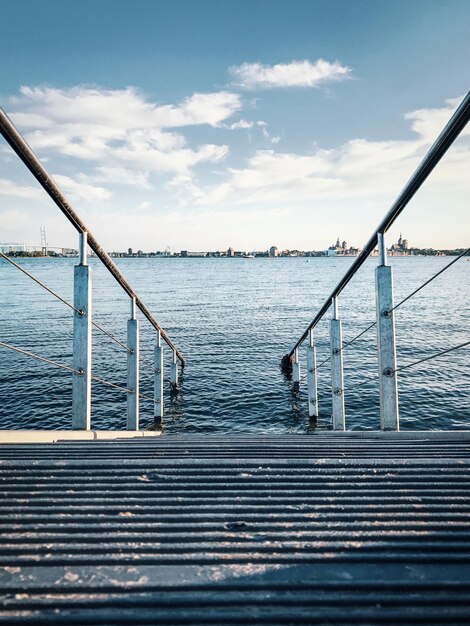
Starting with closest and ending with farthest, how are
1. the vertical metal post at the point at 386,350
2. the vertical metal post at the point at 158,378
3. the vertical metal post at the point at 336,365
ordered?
the vertical metal post at the point at 386,350 → the vertical metal post at the point at 336,365 → the vertical metal post at the point at 158,378

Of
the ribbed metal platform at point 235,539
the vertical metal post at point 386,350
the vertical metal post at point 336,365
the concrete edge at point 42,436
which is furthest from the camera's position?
the vertical metal post at point 336,365

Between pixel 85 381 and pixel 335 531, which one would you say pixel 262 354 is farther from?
pixel 335 531

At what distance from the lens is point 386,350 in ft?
13.0

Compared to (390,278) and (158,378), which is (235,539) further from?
(158,378)

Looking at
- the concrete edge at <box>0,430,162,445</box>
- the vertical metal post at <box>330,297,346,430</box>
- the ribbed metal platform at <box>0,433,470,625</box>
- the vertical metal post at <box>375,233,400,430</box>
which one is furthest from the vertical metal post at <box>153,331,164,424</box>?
the ribbed metal platform at <box>0,433,470,625</box>

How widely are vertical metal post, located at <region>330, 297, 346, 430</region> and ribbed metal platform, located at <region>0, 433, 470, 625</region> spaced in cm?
356

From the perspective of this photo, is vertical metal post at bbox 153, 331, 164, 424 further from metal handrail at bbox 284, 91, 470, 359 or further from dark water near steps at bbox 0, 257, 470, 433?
metal handrail at bbox 284, 91, 470, 359

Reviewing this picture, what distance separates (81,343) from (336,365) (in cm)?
405

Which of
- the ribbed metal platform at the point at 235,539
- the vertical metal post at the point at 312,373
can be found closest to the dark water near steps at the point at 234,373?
the vertical metal post at the point at 312,373

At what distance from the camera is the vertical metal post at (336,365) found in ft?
20.4

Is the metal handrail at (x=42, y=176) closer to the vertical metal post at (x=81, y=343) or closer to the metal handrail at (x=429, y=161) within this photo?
the vertical metal post at (x=81, y=343)

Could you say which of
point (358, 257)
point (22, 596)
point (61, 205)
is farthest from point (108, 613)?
point (358, 257)

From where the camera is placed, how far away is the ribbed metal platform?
140 cm

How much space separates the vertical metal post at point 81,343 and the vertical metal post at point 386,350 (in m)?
2.95
